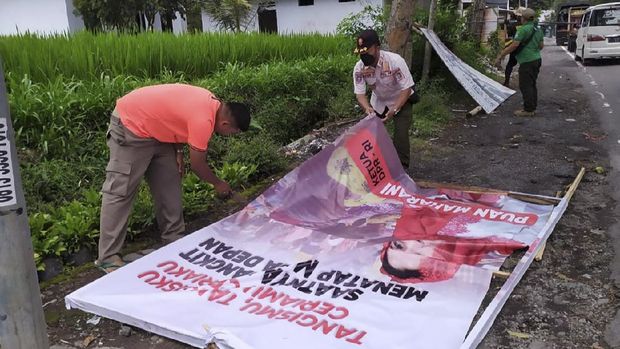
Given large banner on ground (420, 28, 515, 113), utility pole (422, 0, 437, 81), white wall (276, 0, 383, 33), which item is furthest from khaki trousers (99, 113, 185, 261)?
white wall (276, 0, 383, 33)

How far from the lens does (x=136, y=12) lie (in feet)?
50.8

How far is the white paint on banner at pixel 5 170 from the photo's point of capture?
1.75 metres

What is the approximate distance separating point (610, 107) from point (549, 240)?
6912mm

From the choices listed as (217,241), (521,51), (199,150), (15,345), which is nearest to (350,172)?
(217,241)

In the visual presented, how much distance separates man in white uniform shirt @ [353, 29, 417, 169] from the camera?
15.9 feet

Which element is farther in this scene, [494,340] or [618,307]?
[618,307]

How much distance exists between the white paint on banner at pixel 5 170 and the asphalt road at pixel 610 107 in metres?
2.78

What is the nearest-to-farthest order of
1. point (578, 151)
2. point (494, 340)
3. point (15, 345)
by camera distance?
1. point (15, 345)
2. point (494, 340)
3. point (578, 151)

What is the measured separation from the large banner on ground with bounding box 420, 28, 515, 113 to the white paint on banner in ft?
24.6

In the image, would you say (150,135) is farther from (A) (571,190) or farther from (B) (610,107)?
(B) (610,107)

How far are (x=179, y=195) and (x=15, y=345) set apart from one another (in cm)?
208

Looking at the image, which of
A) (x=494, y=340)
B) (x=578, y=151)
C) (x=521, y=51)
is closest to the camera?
(x=494, y=340)

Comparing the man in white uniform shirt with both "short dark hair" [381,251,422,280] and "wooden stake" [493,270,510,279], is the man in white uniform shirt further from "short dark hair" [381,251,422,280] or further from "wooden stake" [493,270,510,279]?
"wooden stake" [493,270,510,279]

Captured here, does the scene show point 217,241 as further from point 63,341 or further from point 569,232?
point 569,232
